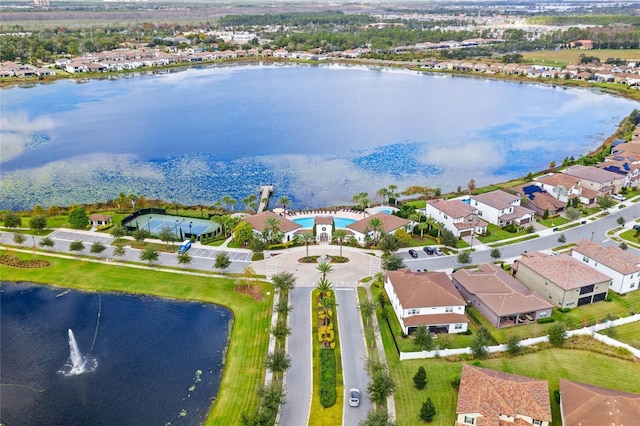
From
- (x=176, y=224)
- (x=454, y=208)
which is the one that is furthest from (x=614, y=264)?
(x=176, y=224)

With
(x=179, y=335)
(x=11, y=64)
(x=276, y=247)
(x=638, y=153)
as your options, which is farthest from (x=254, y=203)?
(x=11, y=64)

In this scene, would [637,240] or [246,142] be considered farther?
[246,142]

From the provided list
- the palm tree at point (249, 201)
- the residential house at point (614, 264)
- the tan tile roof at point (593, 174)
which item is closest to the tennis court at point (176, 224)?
the palm tree at point (249, 201)

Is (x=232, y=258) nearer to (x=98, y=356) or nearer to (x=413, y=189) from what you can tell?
(x=98, y=356)

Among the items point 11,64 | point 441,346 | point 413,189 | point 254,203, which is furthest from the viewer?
point 11,64

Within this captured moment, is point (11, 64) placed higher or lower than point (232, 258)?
higher
